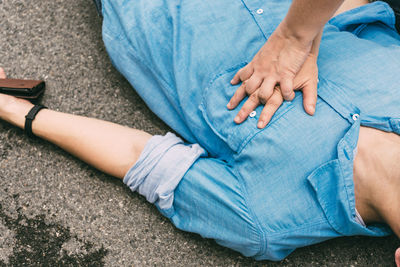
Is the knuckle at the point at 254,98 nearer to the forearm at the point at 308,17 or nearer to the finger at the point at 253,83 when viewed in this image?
the finger at the point at 253,83

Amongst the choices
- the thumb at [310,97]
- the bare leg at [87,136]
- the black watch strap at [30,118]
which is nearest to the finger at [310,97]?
the thumb at [310,97]

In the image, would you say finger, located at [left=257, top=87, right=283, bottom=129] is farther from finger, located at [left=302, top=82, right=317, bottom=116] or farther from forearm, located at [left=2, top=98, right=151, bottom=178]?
forearm, located at [left=2, top=98, right=151, bottom=178]

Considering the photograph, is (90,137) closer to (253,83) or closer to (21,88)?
(21,88)

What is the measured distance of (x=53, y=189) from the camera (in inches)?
51.1

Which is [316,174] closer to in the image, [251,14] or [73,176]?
[251,14]

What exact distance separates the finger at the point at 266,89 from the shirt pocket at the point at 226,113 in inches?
1.5

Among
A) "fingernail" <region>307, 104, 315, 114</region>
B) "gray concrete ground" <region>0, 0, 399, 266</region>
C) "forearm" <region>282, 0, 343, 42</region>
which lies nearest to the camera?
"forearm" <region>282, 0, 343, 42</region>

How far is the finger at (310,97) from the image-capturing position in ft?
3.22

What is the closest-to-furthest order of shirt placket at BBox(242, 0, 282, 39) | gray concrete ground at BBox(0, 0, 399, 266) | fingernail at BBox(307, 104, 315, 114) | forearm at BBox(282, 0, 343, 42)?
forearm at BBox(282, 0, 343, 42)
fingernail at BBox(307, 104, 315, 114)
shirt placket at BBox(242, 0, 282, 39)
gray concrete ground at BBox(0, 0, 399, 266)

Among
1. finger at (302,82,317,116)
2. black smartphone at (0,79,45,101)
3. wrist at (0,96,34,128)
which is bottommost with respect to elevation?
finger at (302,82,317,116)

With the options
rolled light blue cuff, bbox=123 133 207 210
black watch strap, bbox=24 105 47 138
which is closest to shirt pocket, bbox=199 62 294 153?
rolled light blue cuff, bbox=123 133 207 210

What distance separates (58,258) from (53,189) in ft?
0.78

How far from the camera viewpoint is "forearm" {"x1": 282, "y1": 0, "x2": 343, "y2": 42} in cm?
88

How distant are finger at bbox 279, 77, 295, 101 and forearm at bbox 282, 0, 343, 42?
0.11m
